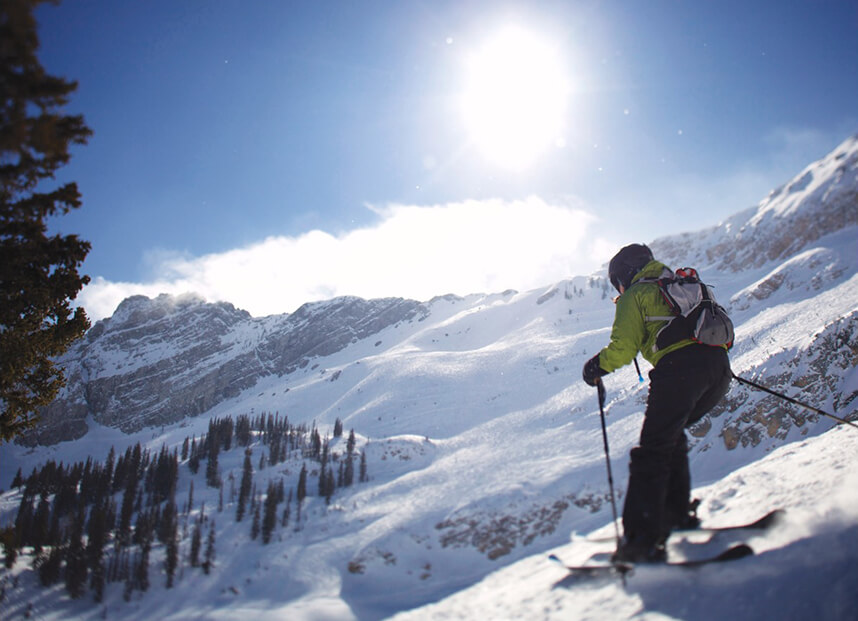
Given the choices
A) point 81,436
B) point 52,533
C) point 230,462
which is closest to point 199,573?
point 52,533

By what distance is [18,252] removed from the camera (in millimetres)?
6281

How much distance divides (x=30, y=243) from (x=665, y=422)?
9.34m

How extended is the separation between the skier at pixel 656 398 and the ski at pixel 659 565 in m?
0.16

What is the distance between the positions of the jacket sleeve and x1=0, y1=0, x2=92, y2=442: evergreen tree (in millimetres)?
6743

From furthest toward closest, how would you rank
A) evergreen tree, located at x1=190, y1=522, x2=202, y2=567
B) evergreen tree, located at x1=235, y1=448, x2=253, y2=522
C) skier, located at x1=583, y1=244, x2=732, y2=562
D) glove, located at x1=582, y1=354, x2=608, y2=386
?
1. evergreen tree, located at x1=235, y1=448, x2=253, y2=522
2. evergreen tree, located at x1=190, y1=522, x2=202, y2=567
3. glove, located at x1=582, y1=354, x2=608, y2=386
4. skier, located at x1=583, y1=244, x2=732, y2=562

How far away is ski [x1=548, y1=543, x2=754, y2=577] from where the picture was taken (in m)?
3.47

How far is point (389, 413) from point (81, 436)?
194309 mm

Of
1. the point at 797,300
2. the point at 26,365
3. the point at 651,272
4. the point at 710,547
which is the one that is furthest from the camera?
the point at 797,300

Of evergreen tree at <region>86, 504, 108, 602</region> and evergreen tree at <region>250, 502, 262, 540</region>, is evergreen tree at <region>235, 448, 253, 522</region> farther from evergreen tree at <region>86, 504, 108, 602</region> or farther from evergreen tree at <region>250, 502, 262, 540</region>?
evergreen tree at <region>86, 504, 108, 602</region>

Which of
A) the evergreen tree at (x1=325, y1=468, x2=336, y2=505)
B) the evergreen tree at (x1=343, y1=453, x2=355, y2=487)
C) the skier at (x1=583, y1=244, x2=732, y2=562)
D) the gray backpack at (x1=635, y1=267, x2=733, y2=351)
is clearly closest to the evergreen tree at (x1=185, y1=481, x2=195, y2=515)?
the evergreen tree at (x1=325, y1=468, x2=336, y2=505)

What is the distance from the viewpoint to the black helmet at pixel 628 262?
5215 millimetres

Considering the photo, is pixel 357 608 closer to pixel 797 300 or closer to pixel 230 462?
pixel 230 462

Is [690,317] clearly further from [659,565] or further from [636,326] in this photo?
[659,565]

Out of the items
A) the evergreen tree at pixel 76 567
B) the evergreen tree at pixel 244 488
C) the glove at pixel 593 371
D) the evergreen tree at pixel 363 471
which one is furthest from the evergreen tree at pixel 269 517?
the glove at pixel 593 371
